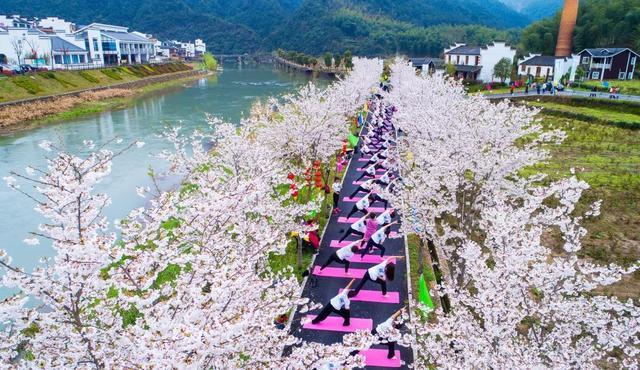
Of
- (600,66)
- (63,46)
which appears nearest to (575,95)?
(600,66)

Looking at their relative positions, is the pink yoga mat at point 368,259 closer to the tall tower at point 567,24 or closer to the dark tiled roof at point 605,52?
the dark tiled roof at point 605,52

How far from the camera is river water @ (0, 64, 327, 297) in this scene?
696 inches

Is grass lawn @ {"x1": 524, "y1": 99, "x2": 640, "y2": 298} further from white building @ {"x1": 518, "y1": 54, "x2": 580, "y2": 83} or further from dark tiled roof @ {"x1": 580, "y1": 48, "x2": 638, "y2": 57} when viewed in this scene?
dark tiled roof @ {"x1": 580, "y1": 48, "x2": 638, "y2": 57}

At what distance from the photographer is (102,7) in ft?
561

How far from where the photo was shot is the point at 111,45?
75.4m

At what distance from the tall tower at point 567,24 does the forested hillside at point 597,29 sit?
10.8 ft

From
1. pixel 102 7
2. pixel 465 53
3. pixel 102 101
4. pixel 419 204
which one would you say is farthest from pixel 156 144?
pixel 102 7

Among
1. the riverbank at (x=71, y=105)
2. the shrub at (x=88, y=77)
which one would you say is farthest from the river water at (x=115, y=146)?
the shrub at (x=88, y=77)

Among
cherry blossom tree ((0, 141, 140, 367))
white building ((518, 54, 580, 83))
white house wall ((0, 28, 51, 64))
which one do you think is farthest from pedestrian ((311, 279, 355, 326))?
white house wall ((0, 28, 51, 64))

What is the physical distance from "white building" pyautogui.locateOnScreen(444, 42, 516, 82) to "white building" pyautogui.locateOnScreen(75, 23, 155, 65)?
195 feet

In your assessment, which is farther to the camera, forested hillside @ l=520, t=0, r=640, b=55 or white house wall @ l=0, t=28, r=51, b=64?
forested hillside @ l=520, t=0, r=640, b=55

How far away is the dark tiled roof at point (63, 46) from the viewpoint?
209 ft

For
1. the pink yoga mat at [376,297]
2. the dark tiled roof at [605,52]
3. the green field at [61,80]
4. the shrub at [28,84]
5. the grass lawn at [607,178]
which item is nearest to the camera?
the pink yoga mat at [376,297]

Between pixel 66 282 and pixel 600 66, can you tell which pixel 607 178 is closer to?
pixel 66 282
